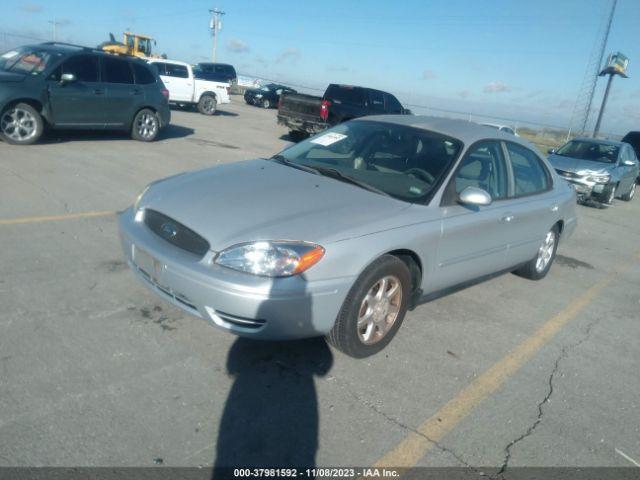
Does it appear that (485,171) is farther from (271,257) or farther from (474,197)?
(271,257)

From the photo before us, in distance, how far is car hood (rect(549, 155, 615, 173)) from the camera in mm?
12117

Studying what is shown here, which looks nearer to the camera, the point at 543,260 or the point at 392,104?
the point at 543,260

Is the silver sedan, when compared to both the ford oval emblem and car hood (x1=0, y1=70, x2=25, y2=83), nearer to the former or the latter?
the ford oval emblem

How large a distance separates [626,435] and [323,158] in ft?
10.00

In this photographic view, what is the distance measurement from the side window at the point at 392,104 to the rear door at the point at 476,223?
12.8 meters

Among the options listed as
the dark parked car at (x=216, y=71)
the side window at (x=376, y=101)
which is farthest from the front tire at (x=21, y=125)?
the dark parked car at (x=216, y=71)

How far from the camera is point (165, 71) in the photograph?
1908cm

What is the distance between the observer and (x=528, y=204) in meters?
4.93

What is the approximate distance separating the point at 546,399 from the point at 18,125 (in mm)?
9641

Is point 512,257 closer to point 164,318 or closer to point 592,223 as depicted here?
point 164,318

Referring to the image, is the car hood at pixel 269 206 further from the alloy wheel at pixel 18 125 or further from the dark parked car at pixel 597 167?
the dark parked car at pixel 597 167

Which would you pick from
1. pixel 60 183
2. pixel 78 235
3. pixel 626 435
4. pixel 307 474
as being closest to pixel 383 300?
pixel 307 474

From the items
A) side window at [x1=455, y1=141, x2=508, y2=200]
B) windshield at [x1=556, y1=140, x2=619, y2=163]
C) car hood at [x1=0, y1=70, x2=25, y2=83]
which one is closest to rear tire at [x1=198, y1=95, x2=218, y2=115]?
car hood at [x1=0, y1=70, x2=25, y2=83]

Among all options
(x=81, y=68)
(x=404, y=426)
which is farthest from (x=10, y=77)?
(x=404, y=426)
